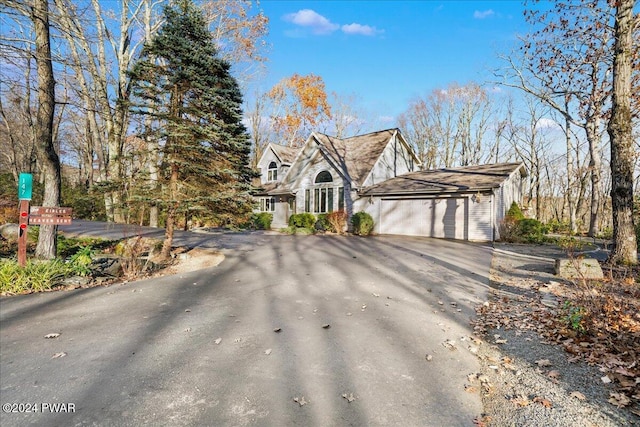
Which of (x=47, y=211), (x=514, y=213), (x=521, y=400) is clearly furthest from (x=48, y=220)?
(x=514, y=213)

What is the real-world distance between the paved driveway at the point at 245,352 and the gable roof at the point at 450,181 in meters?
10.2

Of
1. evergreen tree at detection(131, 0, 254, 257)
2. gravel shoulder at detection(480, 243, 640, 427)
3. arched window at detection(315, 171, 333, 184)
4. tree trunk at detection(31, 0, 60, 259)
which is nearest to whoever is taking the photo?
gravel shoulder at detection(480, 243, 640, 427)

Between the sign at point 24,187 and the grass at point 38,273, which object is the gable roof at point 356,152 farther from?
the sign at point 24,187

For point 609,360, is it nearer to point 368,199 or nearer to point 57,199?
point 57,199

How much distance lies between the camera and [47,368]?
3738mm

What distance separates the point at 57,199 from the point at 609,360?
1180 centimetres

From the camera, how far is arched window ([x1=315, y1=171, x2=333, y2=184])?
21.5m

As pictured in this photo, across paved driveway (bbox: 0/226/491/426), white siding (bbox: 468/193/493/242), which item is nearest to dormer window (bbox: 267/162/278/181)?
white siding (bbox: 468/193/493/242)

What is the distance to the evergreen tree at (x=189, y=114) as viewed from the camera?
9078mm

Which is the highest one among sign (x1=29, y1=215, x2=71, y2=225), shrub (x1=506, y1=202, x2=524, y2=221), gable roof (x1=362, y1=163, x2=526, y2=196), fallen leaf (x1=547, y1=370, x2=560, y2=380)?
gable roof (x1=362, y1=163, x2=526, y2=196)

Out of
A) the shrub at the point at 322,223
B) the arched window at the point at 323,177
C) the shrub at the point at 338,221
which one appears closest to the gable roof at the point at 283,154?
the arched window at the point at 323,177

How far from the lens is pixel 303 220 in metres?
21.3

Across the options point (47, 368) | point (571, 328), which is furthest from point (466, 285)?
point (47, 368)

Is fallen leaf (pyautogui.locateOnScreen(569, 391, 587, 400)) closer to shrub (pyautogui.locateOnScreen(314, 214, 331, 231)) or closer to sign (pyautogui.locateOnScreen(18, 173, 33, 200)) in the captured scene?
sign (pyautogui.locateOnScreen(18, 173, 33, 200))
